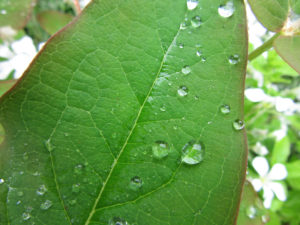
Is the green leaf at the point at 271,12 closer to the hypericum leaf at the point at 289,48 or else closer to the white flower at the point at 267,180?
the hypericum leaf at the point at 289,48

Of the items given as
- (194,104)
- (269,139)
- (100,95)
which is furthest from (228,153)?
(269,139)

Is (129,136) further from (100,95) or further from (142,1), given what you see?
(142,1)

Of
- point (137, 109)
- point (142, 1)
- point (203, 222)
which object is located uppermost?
point (142, 1)

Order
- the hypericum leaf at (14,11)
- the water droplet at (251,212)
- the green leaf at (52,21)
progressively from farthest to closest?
the green leaf at (52,21) < the hypericum leaf at (14,11) < the water droplet at (251,212)

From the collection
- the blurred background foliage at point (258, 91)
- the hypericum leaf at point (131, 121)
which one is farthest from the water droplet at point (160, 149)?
the blurred background foliage at point (258, 91)

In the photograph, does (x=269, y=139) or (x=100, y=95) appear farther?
(x=269, y=139)

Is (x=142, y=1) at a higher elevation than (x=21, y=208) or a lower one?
higher
